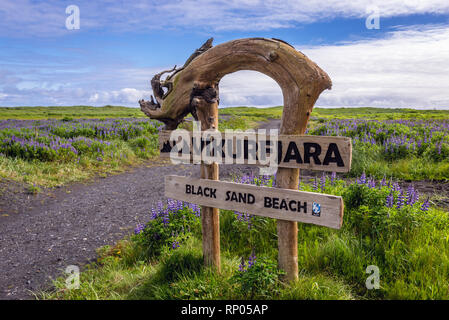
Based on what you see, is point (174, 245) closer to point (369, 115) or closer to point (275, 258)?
point (275, 258)

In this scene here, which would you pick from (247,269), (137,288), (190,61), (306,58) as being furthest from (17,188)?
(306,58)

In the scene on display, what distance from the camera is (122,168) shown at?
12.2 metres

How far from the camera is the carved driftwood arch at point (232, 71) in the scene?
3197 millimetres

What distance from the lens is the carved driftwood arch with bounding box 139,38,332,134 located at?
317 cm

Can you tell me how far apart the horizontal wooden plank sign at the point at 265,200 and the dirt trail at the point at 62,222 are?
2702 millimetres

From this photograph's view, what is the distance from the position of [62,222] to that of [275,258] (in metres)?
5.20

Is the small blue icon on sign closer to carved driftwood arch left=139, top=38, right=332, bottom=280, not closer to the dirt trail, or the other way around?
carved driftwood arch left=139, top=38, right=332, bottom=280

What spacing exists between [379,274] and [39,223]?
7.00 m

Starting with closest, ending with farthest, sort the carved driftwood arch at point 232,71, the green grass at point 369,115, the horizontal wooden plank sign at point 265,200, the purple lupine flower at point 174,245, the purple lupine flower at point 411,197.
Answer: the horizontal wooden plank sign at point 265,200 < the carved driftwood arch at point 232,71 < the purple lupine flower at point 174,245 < the purple lupine flower at point 411,197 < the green grass at point 369,115

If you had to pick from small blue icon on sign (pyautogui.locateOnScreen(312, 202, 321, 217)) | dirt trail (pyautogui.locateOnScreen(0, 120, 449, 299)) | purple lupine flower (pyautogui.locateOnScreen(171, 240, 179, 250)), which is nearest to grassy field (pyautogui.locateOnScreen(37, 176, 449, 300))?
purple lupine flower (pyautogui.locateOnScreen(171, 240, 179, 250))

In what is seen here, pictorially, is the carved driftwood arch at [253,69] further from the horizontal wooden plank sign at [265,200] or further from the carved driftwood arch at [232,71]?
the horizontal wooden plank sign at [265,200]

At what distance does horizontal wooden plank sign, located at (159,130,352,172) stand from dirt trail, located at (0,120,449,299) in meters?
2.93

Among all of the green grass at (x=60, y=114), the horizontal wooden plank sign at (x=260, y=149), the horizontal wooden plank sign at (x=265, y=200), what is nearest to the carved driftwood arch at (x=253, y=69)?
the horizontal wooden plank sign at (x=260, y=149)
